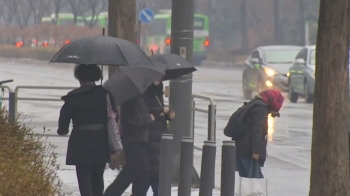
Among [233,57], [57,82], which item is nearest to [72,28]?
[233,57]

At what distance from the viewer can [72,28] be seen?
6400cm

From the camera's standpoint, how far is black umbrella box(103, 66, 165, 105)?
9.76 metres

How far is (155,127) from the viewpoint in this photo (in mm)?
10141

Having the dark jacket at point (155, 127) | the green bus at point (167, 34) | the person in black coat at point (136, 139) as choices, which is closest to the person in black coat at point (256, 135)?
the dark jacket at point (155, 127)

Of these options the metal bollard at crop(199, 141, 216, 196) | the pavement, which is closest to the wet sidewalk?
the pavement

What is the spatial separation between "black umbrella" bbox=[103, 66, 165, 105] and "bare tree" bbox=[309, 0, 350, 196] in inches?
70.6

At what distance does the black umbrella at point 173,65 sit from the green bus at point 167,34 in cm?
4759

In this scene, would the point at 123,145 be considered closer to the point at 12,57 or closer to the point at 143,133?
the point at 143,133

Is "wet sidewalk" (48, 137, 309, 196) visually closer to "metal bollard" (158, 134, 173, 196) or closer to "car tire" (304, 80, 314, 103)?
"metal bollard" (158, 134, 173, 196)

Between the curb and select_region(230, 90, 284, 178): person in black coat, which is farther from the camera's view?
the curb

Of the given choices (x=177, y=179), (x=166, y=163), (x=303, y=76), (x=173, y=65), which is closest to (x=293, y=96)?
(x=303, y=76)

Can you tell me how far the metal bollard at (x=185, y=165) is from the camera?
28.0 ft

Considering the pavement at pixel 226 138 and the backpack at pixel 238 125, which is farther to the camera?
the pavement at pixel 226 138

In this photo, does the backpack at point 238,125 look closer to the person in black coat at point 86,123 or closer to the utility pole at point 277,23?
the person in black coat at point 86,123
